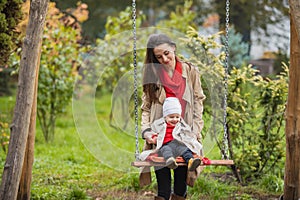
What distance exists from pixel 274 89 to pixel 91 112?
18.7 feet

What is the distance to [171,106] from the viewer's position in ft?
15.0

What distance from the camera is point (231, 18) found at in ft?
47.1

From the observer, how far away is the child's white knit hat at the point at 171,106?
4.55 m

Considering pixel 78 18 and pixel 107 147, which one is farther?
pixel 78 18

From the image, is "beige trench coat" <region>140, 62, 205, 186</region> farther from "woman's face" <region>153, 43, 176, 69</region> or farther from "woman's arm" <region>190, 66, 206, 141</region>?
"woman's face" <region>153, 43, 176, 69</region>

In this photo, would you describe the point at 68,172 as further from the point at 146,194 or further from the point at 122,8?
the point at 122,8

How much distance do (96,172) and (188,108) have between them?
2.78m

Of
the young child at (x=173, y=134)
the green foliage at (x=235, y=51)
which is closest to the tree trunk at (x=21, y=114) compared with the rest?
the young child at (x=173, y=134)

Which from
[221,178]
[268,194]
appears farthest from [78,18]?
[268,194]

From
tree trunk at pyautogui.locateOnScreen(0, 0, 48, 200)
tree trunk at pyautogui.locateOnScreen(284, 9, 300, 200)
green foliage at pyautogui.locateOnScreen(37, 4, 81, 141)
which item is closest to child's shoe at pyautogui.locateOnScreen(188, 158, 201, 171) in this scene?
tree trunk at pyautogui.locateOnScreen(0, 0, 48, 200)

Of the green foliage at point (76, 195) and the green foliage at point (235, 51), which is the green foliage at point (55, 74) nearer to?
the green foliage at point (76, 195)

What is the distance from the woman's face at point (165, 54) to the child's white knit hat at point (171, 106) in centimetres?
29

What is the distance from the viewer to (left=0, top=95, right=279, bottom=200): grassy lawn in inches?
232

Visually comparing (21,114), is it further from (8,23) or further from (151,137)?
(8,23)
